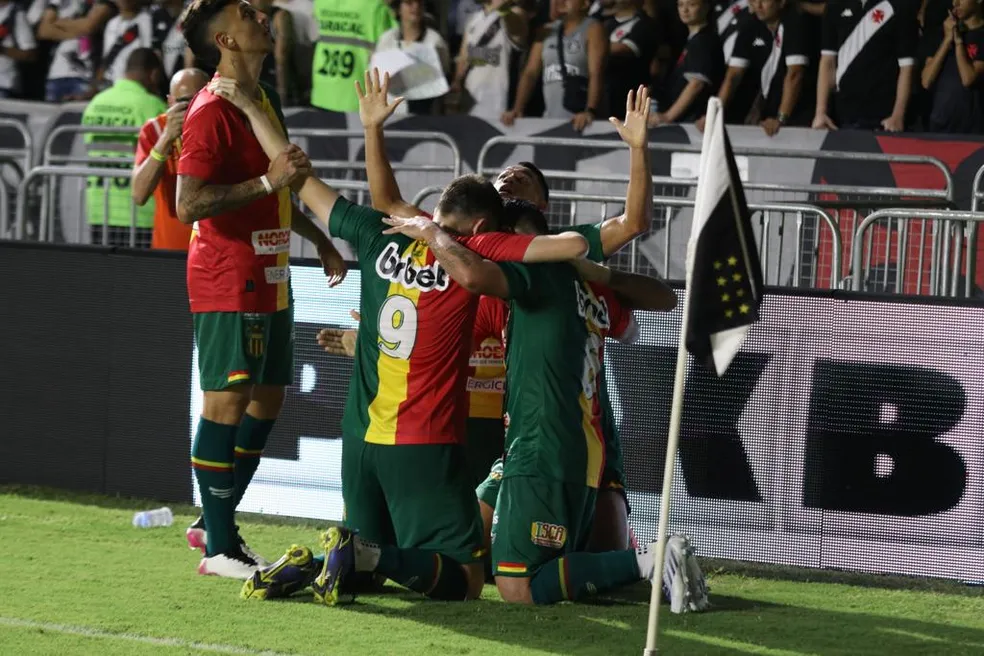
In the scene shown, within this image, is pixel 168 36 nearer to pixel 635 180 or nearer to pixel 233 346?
pixel 233 346

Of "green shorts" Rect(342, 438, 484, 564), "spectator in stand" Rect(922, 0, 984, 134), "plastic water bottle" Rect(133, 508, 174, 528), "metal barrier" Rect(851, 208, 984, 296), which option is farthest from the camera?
"spectator in stand" Rect(922, 0, 984, 134)

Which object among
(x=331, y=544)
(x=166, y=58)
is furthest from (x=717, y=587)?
(x=166, y=58)

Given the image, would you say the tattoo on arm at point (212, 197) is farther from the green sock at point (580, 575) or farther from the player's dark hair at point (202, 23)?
the green sock at point (580, 575)

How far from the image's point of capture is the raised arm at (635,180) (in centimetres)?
614

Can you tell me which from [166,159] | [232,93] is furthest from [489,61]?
[232,93]

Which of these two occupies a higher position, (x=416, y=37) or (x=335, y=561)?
(x=416, y=37)

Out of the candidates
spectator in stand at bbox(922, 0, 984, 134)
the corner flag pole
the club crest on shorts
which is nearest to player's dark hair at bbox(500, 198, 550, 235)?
the club crest on shorts

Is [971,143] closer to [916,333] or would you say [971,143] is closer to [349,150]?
[916,333]

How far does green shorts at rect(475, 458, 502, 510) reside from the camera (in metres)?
6.77

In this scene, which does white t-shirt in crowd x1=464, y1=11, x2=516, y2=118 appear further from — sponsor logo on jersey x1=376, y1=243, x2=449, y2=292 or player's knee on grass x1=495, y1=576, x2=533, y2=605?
player's knee on grass x1=495, y1=576, x2=533, y2=605

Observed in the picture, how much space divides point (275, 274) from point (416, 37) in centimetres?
648

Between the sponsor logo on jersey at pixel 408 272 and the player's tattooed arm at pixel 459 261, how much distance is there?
0.16 meters

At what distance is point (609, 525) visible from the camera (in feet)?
21.8

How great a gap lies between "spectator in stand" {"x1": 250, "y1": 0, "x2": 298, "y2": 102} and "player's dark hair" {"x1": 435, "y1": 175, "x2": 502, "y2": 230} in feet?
25.7
